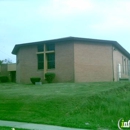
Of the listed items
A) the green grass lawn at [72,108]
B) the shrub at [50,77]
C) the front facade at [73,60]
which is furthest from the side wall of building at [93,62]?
the green grass lawn at [72,108]

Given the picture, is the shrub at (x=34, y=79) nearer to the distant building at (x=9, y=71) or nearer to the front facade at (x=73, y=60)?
the front facade at (x=73, y=60)

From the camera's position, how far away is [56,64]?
30.1 m

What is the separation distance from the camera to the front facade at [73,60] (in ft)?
95.6

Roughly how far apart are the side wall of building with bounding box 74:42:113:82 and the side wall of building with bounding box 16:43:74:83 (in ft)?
2.10

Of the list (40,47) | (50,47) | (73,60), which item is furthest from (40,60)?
(73,60)

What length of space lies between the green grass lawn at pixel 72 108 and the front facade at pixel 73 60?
36.3 feet

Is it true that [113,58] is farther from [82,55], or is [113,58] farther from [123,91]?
[123,91]

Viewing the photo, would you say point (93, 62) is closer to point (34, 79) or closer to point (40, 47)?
point (40, 47)

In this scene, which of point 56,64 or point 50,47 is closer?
point 56,64

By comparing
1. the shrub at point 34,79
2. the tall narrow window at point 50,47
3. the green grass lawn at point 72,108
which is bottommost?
the green grass lawn at point 72,108

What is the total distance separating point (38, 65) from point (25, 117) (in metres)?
18.6

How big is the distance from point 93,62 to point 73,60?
2.36 meters

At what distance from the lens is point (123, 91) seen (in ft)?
59.5

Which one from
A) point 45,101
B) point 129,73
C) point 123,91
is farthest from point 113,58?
point 45,101
